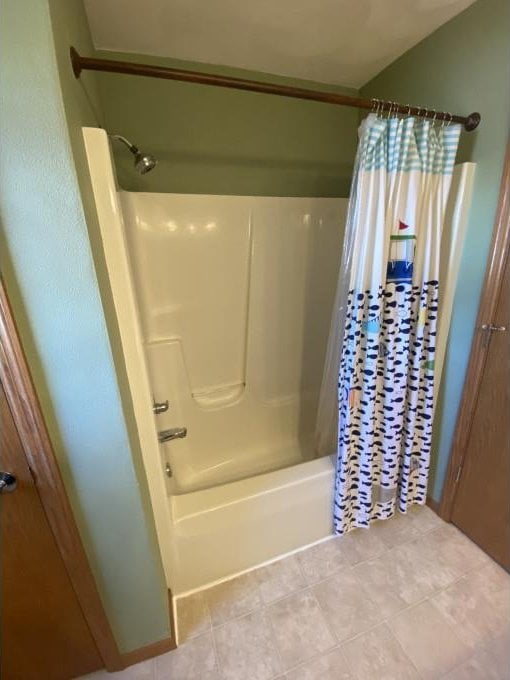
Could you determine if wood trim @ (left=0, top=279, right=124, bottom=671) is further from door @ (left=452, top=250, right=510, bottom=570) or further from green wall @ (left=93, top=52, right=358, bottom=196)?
door @ (left=452, top=250, right=510, bottom=570)

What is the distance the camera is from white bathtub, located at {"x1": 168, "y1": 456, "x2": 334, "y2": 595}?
4.01ft

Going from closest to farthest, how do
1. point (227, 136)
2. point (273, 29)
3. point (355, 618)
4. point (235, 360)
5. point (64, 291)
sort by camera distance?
point (64, 291) < point (355, 618) < point (273, 29) < point (227, 136) < point (235, 360)

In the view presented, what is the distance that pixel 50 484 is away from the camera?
32.1 inches

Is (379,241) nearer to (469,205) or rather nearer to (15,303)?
(469,205)

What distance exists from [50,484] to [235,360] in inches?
45.1

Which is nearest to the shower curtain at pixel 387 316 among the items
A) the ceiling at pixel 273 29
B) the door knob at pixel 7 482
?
the ceiling at pixel 273 29

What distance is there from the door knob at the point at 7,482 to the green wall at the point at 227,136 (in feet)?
4.76

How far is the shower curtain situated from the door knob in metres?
1.12

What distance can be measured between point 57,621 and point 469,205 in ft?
6.88

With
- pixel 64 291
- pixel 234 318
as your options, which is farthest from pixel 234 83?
pixel 234 318

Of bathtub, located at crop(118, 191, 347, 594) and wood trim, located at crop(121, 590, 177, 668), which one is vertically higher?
bathtub, located at crop(118, 191, 347, 594)

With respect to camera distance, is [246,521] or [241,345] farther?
[241,345]

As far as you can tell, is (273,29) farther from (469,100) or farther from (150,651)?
(150,651)

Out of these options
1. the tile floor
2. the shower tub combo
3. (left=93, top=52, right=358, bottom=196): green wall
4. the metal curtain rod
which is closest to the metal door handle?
the shower tub combo
